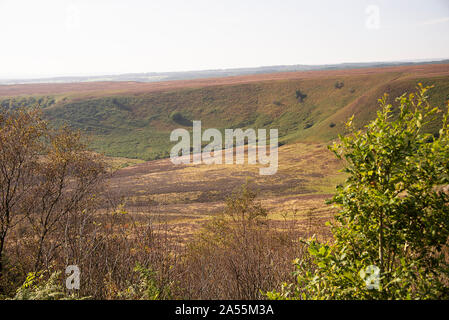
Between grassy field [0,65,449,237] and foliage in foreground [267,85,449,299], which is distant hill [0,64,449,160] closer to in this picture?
grassy field [0,65,449,237]

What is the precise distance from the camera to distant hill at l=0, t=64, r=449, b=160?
60750mm

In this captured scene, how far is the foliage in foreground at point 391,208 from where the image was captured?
3.23 metres

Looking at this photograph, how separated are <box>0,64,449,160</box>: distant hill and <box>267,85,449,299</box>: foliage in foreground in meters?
53.9

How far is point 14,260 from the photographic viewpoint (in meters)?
10.7

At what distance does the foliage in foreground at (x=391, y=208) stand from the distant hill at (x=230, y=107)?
53919 millimetres

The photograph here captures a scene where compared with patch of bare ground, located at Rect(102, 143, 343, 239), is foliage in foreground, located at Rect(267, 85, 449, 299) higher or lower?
higher

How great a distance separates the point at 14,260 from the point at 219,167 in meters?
37.6

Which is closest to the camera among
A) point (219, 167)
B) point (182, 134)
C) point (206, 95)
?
point (219, 167)

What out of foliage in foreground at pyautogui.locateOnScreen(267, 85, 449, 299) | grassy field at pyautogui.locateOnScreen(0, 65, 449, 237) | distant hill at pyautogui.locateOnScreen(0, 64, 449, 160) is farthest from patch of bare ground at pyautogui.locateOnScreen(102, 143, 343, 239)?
foliage in foreground at pyautogui.locateOnScreen(267, 85, 449, 299)

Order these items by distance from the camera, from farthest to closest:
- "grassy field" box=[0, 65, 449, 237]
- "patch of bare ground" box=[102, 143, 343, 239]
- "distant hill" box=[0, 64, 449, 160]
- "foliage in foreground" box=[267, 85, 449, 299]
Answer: "distant hill" box=[0, 64, 449, 160]
"grassy field" box=[0, 65, 449, 237]
"patch of bare ground" box=[102, 143, 343, 239]
"foliage in foreground" box=[267, 85, 449, 299]

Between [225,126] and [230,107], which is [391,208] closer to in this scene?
[225,126]

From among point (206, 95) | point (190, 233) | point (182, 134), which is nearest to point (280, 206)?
point (190, 233)

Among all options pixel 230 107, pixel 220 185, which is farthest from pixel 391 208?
pixel 230 107
